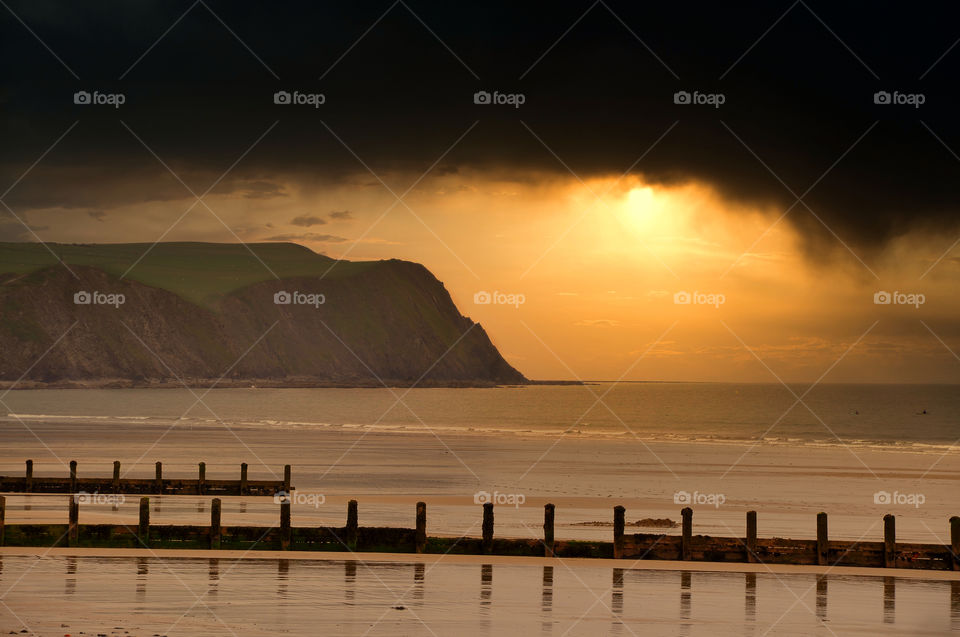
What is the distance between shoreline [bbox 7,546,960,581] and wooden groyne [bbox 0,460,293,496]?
16797 millimetres

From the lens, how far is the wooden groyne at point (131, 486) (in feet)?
143

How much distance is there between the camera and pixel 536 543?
93.9 ft

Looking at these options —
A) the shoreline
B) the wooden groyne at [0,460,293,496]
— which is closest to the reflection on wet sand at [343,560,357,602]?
the shoreline

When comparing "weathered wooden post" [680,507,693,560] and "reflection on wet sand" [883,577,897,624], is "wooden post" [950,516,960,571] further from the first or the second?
"weathered wooden post" [680,507,693,560]

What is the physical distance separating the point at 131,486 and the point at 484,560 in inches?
843

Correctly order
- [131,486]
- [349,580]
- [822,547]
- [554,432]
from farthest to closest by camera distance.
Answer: [554,432]
[131,486]
[822,547]
[349,580]

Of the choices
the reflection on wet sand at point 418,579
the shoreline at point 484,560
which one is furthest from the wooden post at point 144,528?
the reflection on wet sand at point 418,579

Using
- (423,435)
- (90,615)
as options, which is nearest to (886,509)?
(90,615)

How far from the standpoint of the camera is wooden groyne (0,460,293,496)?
43562 mm

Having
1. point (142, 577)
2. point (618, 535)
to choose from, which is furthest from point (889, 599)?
point (142, 577)

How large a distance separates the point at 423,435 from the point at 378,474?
53106 mm

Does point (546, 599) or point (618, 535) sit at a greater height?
point (618, 535)

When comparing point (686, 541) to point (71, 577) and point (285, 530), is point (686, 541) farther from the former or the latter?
point (71, 577)

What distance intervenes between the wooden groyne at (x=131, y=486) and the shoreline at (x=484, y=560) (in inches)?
661
